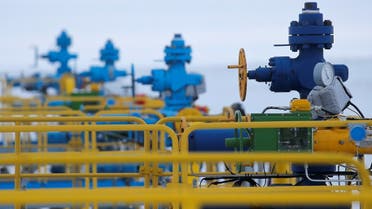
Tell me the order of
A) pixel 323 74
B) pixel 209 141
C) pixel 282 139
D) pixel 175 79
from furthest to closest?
pixel 175 79 < pixel 209 141 < pixel 323 74 < pixel 282 139

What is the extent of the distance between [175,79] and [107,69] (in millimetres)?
7608

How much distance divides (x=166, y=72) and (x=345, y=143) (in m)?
7.86

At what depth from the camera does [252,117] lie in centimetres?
633

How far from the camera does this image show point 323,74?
6.47 metres

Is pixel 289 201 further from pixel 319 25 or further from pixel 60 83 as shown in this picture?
pixel 60 83

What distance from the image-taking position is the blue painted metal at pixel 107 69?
20922 millimetres

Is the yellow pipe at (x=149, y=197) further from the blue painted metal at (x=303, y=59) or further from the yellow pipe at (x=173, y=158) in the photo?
the blue painted metal at (x=303, y=59)

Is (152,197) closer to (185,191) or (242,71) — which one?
(185,191)

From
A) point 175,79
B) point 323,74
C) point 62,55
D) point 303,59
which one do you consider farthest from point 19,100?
point 323,74

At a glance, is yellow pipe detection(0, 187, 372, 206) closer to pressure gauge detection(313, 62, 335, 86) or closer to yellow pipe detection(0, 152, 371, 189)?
yellow pipe detection(0, 152, 371, 189)

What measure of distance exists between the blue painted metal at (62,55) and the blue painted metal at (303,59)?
65.1 feet

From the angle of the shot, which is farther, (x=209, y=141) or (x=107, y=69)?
(x=107, y=69)

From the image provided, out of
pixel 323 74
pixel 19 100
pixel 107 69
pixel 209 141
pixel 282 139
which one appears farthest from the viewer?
pixel 107 69

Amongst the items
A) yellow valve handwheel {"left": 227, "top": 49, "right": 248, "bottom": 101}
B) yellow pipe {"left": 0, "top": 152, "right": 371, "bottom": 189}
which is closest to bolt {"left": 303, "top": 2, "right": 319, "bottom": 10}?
yellow valve handwheel {"left": 227, "top": 49, "right": 248, "bottom": 101}
